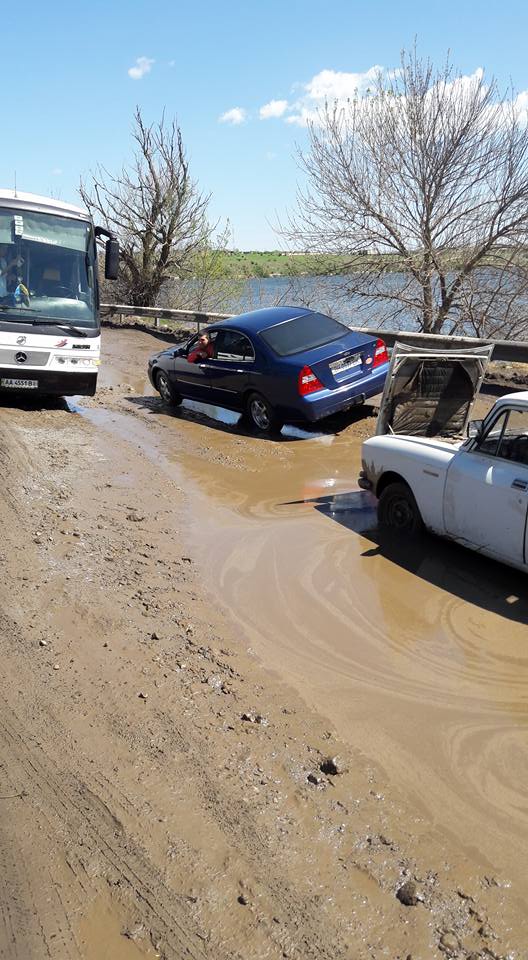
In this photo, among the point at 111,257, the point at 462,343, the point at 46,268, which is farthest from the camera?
the point at 462,343

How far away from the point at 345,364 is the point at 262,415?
4.83ft

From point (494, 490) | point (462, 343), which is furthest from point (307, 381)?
point (494, 490)

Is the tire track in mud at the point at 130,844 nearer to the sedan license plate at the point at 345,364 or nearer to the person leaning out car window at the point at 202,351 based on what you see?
the sedan license plate at the point at 345,364

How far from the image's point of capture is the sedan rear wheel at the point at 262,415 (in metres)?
10.9

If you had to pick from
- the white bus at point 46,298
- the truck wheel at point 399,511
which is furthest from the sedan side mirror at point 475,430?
the white bus at point 46,298

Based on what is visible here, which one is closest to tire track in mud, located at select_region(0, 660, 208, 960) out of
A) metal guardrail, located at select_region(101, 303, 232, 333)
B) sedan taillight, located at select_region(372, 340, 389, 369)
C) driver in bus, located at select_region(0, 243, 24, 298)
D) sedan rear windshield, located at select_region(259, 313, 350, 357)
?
sedan rear windshield, located at select_region(259, 313, 350, 357)

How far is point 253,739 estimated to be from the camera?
378 cm

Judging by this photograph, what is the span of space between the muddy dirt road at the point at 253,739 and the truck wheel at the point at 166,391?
5908 mm

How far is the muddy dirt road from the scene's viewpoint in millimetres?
2721

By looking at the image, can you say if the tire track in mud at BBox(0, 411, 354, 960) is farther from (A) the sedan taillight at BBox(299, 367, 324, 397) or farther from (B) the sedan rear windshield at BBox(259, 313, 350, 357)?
(B) the sedan rear windshield at BBox(259, 313, 350, 357)

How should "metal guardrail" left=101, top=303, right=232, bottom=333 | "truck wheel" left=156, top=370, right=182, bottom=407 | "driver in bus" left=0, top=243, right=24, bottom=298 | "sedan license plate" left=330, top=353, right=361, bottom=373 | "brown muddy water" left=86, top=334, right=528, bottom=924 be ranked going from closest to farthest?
1. "brown muddy water" left=86, top=334, right=528, bottom=924
2. "sedan license plate" left=330, top=353, right=361, bottom=373
3. "driver in bus" left=0, top=243, right=24, bottom=298
4. "truck wheel" left=156, top=370, right=182, bottom=407
5. "metal guardrail" left=101, top=303, right=232, bottom=333

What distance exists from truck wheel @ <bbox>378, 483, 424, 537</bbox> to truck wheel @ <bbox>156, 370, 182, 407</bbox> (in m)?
6.81

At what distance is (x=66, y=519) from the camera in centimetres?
677

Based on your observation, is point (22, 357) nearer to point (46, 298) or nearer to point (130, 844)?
point (46, 298)
